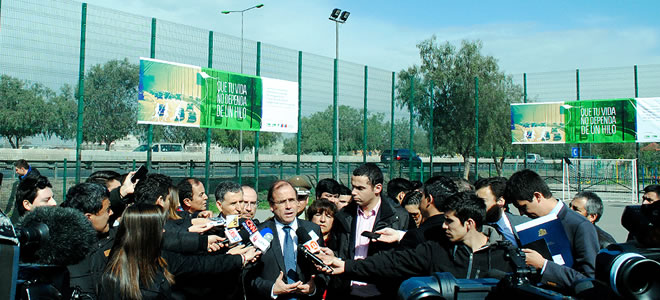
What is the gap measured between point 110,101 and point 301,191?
575 centimetres

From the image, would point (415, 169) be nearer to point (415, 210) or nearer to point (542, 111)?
point (542, 111)

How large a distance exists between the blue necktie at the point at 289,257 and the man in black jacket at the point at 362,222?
440mm

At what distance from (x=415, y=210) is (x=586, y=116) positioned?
16466mm

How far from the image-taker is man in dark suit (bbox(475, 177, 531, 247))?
4.28m

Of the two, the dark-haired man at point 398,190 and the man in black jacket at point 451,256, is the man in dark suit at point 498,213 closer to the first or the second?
the man in black jacket at point 451,256

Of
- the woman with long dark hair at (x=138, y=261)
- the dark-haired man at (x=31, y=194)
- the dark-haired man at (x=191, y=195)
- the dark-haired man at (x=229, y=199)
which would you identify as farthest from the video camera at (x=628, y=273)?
the dark-haired man at (x=31, y=194)

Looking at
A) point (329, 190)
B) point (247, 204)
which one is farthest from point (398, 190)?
point (247, 204)

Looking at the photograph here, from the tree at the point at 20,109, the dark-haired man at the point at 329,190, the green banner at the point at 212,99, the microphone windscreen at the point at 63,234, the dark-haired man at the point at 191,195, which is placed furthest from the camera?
the green banner at the point at 212,99

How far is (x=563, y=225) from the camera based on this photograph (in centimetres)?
372

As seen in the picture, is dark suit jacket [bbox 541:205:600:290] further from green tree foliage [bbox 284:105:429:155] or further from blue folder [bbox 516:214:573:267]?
green tree foliage [bbox 284:105:429:155]

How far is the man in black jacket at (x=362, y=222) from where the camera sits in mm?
4430

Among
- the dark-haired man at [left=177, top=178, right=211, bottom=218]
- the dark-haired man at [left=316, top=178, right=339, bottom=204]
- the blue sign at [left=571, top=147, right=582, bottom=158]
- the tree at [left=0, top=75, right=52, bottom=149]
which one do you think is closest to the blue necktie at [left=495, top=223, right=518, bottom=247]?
the dark-haired man at [left=316, top=178, right=339, bottom=204]

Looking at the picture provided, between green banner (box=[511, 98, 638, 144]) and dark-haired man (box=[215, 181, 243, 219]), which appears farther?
green banner (box=[511, 98, 638, 144])

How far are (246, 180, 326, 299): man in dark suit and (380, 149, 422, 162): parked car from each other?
40.9 feet
